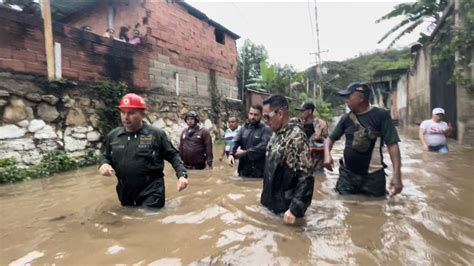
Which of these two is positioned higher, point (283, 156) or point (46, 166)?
point (283, 156)

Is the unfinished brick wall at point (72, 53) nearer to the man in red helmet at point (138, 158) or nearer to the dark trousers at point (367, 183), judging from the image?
the man in red helmet at point (138, 158)

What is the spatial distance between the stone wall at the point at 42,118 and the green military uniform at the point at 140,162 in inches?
169

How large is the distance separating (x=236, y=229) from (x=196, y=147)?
371 centimetres

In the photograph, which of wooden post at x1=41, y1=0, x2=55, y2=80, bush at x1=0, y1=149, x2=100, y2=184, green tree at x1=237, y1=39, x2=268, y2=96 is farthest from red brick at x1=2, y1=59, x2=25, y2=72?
green tree at x1=237, y1=39, x2=268, y2=96

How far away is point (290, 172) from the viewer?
331 cm

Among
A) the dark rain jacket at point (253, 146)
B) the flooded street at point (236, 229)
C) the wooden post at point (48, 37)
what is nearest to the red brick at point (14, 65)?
the wooden post at point (48, 37)

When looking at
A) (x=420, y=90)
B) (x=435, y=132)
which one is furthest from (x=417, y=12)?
(x=435, y=132)

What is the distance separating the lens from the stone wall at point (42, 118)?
6.97 metres

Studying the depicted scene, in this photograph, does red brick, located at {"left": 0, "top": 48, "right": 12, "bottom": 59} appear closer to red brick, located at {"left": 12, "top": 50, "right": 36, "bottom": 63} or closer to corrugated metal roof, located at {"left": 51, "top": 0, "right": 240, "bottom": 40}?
red brick, located at {"left": 12, "top": 50, "right": 36, "bottom": 63}

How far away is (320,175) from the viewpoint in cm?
654

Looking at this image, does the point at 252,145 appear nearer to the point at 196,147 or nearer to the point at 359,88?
the point at 196,147

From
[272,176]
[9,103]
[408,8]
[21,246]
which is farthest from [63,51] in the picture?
[408,8]

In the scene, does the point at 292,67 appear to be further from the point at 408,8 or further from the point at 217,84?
the point at 217,84

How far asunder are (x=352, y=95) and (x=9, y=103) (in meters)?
6.89
